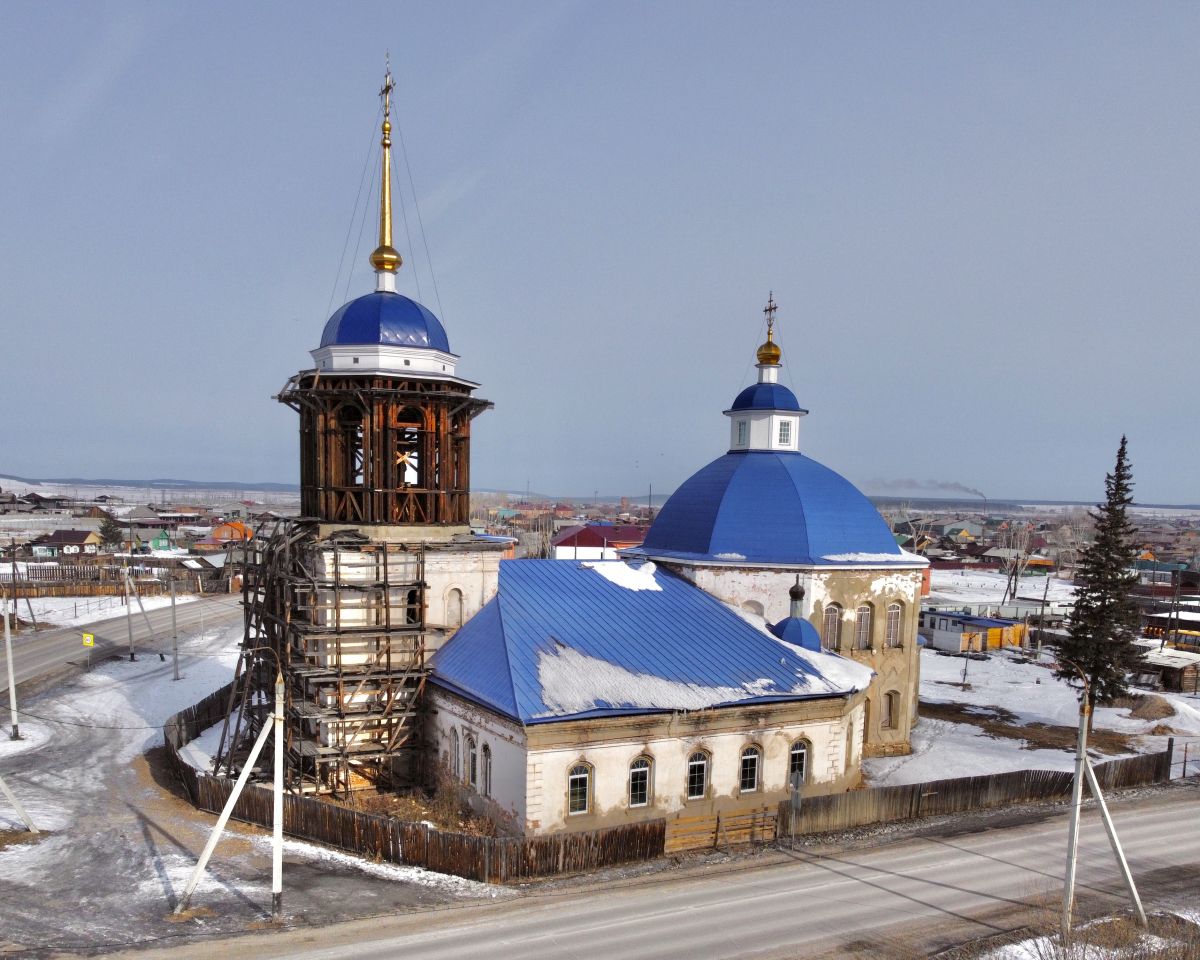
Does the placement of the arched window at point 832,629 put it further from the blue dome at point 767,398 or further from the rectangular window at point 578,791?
the rectangular window at point 578,791

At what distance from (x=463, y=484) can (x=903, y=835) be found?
1637 centimetres

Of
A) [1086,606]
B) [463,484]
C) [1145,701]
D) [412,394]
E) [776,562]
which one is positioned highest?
[412,394]

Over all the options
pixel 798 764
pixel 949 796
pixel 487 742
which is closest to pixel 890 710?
pixel 949 796

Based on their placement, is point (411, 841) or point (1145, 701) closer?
point (411, 841)

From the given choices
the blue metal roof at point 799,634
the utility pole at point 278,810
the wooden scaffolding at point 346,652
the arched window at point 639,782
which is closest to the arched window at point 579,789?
the arched window at point 639,782

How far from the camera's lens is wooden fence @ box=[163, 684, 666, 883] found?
18.7 m

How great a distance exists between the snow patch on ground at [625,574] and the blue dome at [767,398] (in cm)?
919

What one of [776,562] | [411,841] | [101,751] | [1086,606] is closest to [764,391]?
[776,562]

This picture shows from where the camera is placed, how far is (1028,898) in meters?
18.5

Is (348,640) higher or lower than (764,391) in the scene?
lower

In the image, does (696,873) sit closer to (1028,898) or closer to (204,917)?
(1028,898)

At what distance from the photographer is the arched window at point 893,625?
31295mm

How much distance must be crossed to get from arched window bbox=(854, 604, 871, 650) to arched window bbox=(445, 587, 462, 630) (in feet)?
47.9

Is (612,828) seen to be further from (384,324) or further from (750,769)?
(384,324)
